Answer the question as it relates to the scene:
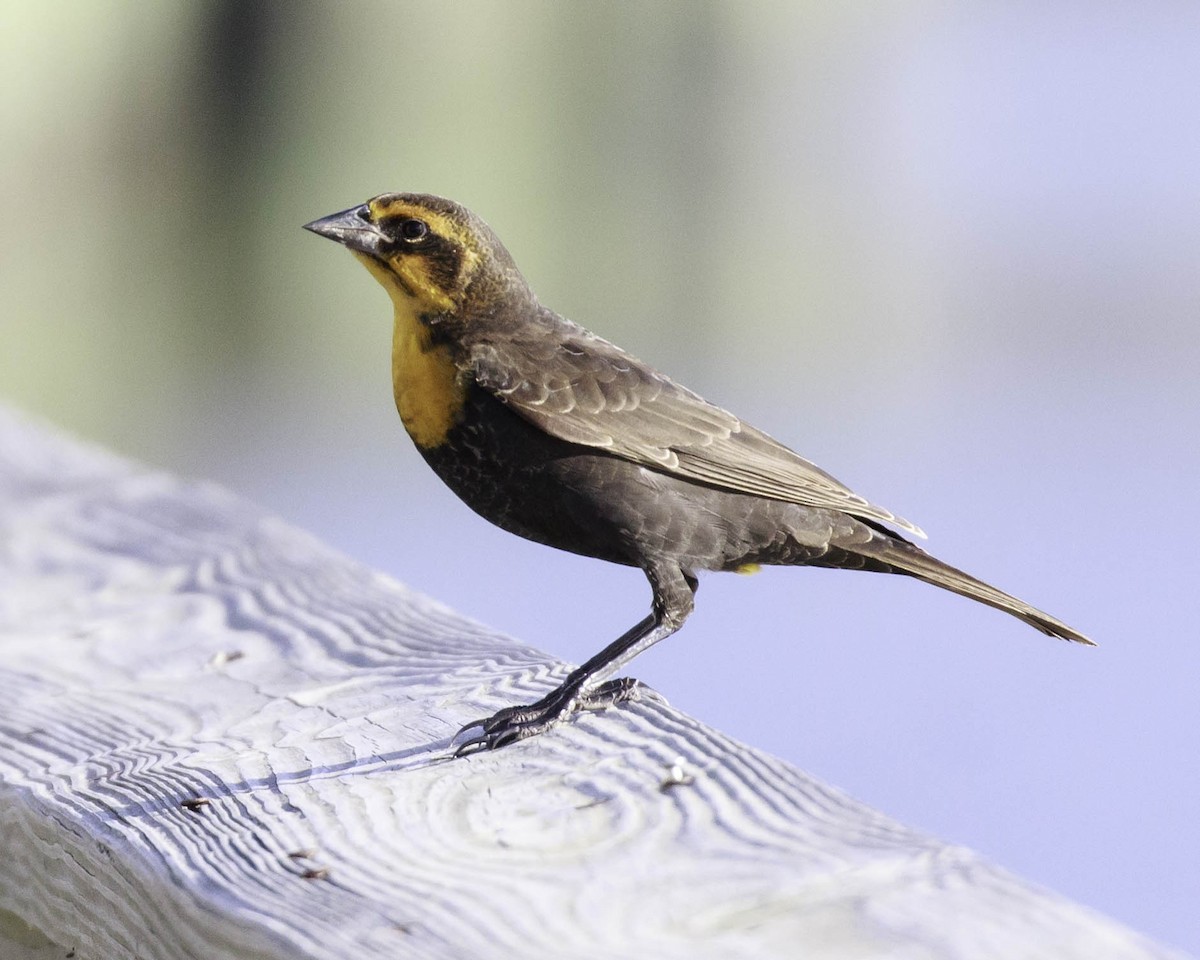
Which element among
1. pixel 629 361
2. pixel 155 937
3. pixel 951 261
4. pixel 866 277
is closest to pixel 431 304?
pixel 629 361

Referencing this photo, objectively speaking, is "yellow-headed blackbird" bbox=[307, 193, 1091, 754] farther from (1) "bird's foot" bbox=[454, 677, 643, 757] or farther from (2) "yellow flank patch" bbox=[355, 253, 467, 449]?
(1) "bird's foot" bbox=[454, 677, 643, 757]

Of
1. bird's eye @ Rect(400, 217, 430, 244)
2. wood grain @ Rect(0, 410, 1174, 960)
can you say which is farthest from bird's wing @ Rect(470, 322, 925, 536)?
wood grain @ Rect(0, 410, 1174, 960)

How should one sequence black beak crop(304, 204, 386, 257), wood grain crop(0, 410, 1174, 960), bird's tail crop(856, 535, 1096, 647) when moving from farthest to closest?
black beak crop(304, 204, 386, 257) → bird's tail crop(856, 535, 1096, 647) → wood grain crop(0, 410, 1174, 960)

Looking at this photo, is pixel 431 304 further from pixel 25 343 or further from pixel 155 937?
pixel 25 343

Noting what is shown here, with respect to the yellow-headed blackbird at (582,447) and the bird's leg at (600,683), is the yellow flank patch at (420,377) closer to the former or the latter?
the yellow-headed blackbird at (582,447)

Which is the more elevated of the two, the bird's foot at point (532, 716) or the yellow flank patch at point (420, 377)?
the yellow flank patch at point (420, 377)

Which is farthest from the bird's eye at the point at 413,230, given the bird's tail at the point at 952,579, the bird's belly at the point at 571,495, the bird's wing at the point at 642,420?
the bird's tail at the point at 952,579
